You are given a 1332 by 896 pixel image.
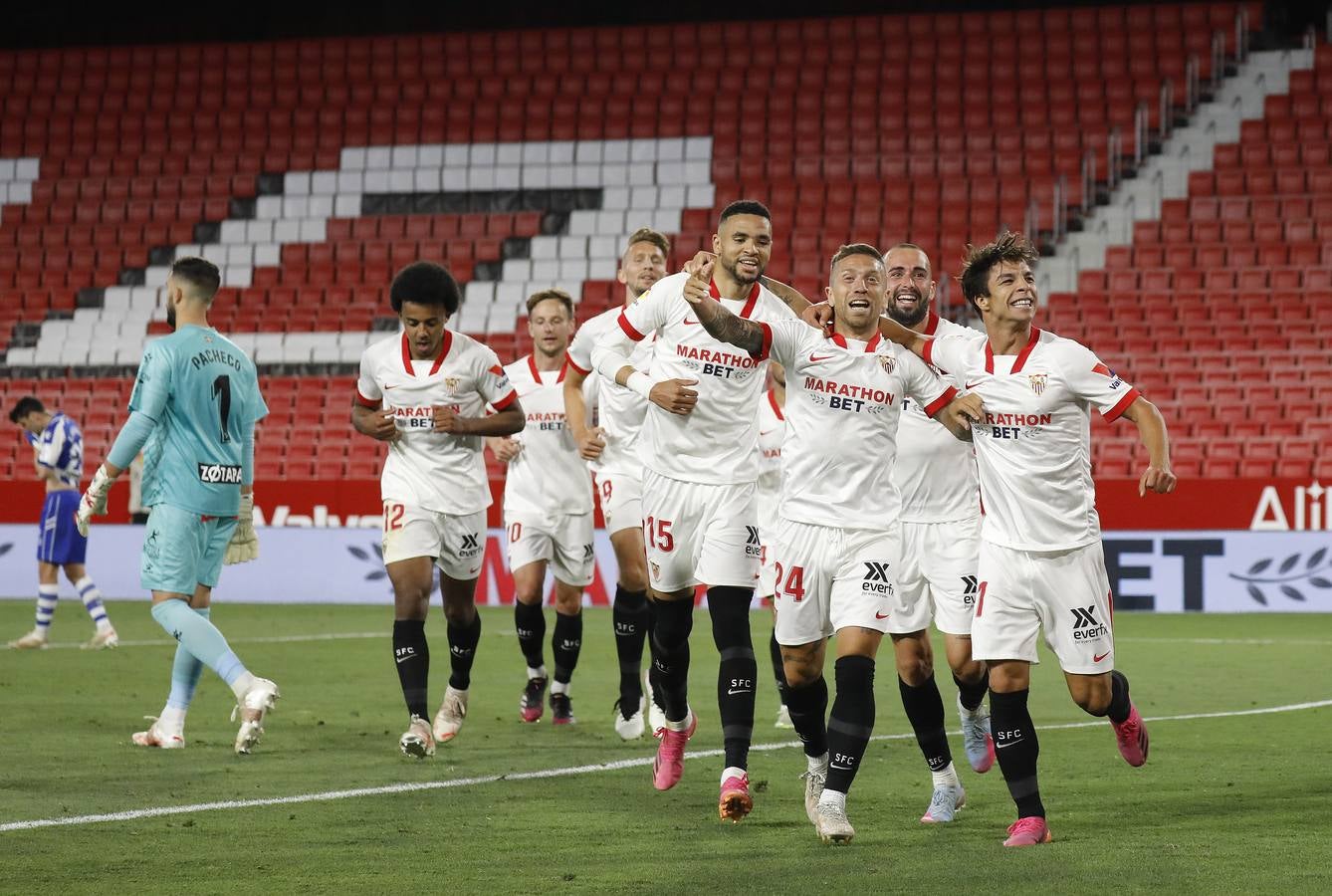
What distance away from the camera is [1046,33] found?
28.0 meters

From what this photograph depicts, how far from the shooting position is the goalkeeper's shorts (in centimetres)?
820

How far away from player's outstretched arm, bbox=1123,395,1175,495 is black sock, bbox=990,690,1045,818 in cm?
86

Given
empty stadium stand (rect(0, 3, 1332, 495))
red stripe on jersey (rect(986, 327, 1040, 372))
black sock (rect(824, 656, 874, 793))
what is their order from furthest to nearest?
1. empty stadium stand (rect(0, 3, 1332, 495))
2. red stripe on jersey (rect(986, 327, 1040, 372))
3. black sock (rect(824, 656, 874, 793))

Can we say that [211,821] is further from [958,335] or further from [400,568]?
[958,335]

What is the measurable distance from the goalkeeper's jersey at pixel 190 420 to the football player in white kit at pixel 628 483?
1.65 meters

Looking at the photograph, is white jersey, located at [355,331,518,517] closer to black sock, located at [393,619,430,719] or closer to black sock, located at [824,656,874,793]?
black sock, located at [393,619,430,719]

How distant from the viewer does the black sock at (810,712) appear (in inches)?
262

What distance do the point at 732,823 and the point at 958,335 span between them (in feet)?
6.66

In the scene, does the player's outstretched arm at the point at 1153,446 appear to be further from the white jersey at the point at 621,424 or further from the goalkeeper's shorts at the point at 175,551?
the goalkeeper's shorts at the point at 175,551

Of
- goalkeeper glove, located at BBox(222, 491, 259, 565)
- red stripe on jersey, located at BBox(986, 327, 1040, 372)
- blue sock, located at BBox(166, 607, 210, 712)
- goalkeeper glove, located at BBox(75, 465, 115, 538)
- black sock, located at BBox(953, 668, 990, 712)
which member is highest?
red stripe on jersey, located at BBox(986, 327, 1040, 372)

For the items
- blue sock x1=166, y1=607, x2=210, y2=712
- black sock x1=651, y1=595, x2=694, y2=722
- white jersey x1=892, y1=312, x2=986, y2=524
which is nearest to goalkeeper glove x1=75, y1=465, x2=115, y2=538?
blue sock x1=166, y1=607, x2=210, y2=712

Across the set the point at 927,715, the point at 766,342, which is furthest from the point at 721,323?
the point at 927,715

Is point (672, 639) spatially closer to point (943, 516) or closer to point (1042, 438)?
point (943, 516)

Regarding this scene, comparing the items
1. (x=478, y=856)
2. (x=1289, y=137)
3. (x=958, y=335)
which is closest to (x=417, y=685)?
(x=478, y=856)
